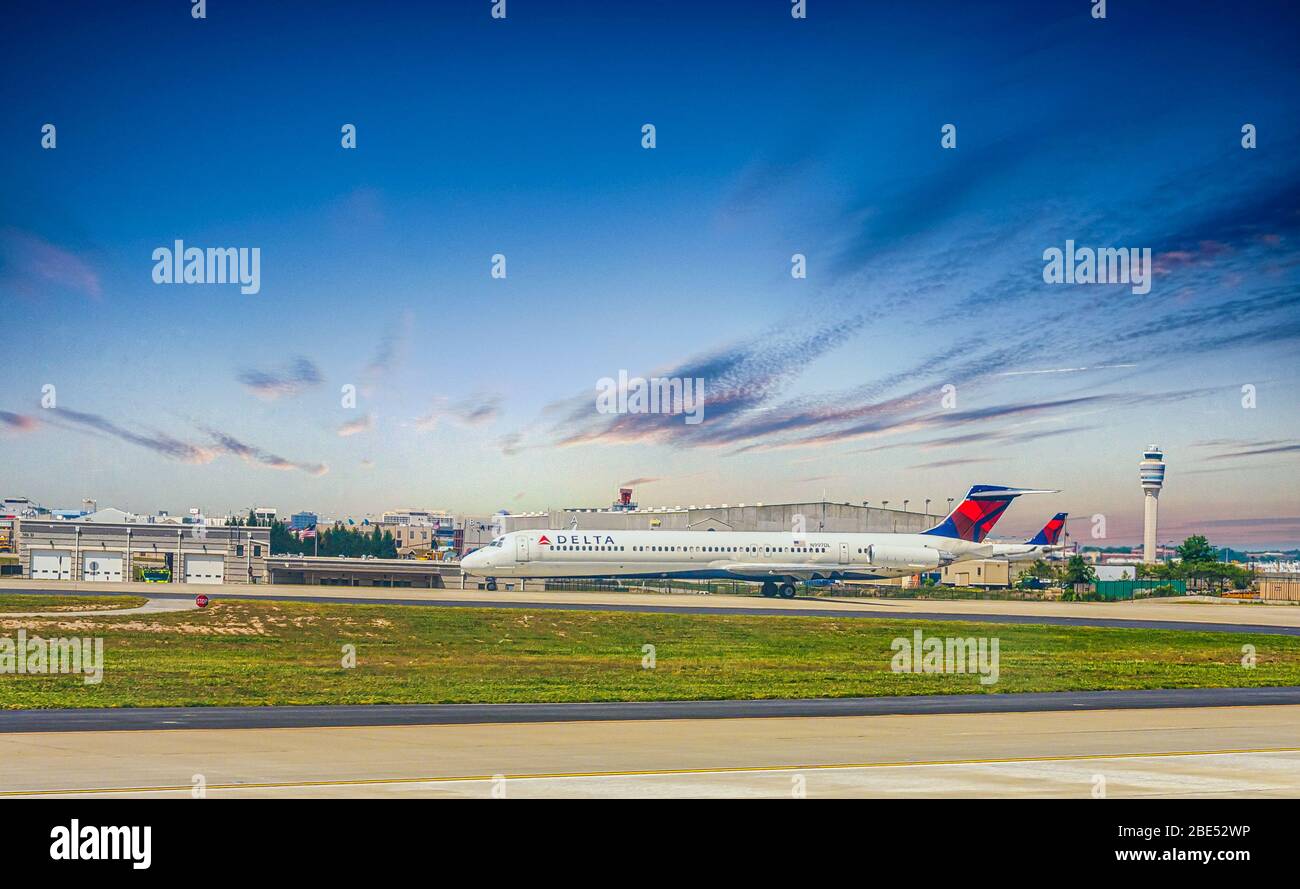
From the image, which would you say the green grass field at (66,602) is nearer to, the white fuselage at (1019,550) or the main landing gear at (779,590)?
the main landing gear at (779,590)

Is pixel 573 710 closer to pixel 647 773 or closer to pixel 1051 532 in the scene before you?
pixel 647 773

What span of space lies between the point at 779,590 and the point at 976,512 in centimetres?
1731

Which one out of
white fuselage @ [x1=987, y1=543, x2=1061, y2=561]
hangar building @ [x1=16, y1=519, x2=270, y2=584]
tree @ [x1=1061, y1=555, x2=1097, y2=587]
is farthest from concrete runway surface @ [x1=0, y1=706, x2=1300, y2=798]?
tree @ [x1=1061, y1=555, x2=1097, y2=587]

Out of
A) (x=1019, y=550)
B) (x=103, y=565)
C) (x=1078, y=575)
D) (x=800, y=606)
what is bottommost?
(x=1078, y=575)

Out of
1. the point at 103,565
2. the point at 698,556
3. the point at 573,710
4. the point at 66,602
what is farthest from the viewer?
the point at 103,565

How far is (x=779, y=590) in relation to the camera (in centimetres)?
8900

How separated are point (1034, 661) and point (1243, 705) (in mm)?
14385

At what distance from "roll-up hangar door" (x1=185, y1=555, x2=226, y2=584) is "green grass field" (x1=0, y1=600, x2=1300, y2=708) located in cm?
4753

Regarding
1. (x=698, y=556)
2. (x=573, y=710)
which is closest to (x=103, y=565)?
(x=698, y=556)

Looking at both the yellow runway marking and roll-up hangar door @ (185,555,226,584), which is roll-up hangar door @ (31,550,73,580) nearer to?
roll-up hangar door @ (185,555,226,584)

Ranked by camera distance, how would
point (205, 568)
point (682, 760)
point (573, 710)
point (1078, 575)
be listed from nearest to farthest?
point (682, 760)
point (573, 710)
point (205, 568)
point (1078, 575)

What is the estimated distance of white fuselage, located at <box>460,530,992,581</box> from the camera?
271ft
